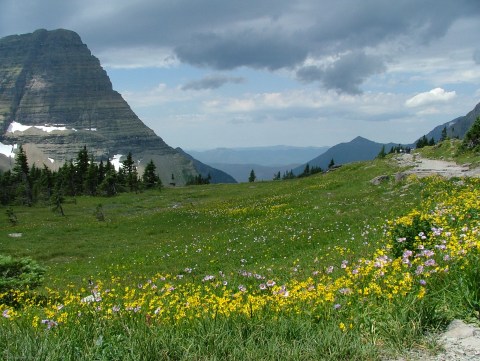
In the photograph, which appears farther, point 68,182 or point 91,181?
point 68,182

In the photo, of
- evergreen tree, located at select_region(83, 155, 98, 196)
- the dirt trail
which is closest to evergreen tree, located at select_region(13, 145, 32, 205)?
evergreen tree, located at select_region(83, 155, 98, 196)

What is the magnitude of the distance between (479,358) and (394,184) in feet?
96.0

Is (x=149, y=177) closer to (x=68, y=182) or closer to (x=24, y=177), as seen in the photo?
(x=68, y=182)

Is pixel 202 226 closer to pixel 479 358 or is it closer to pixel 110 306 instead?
pixel 110 306

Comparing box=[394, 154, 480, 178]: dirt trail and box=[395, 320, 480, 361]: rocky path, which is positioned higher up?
box=[394, 154, 480, 178]: dirt trail

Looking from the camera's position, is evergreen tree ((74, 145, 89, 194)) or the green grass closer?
the green grass

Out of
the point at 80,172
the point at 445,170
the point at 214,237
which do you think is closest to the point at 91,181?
the point at 80,172

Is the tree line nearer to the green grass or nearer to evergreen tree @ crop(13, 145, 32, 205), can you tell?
evergreen tree @ crop(13, 145, 32, 205)

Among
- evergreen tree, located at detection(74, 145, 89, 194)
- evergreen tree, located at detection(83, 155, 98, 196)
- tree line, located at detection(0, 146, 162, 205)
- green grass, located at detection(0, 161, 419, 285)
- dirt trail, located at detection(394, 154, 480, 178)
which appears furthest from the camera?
evergreen tree, located at detection(74, 145, 89, 194)

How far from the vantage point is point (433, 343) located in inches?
207

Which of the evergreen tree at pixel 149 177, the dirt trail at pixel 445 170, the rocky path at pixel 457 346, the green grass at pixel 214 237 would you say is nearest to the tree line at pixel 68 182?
the evergreen tree at pixel 149 177

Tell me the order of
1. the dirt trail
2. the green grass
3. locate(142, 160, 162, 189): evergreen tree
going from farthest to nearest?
locate(142, 160, 162, 189): evergreen tree, the dirt trail, the green grass

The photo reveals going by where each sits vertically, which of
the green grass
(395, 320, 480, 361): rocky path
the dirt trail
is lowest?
the green grass

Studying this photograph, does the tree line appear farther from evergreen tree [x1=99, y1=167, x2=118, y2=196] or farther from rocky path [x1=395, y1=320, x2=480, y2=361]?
rocky path [x1=395, y1=320, x2=480, y2=361]
